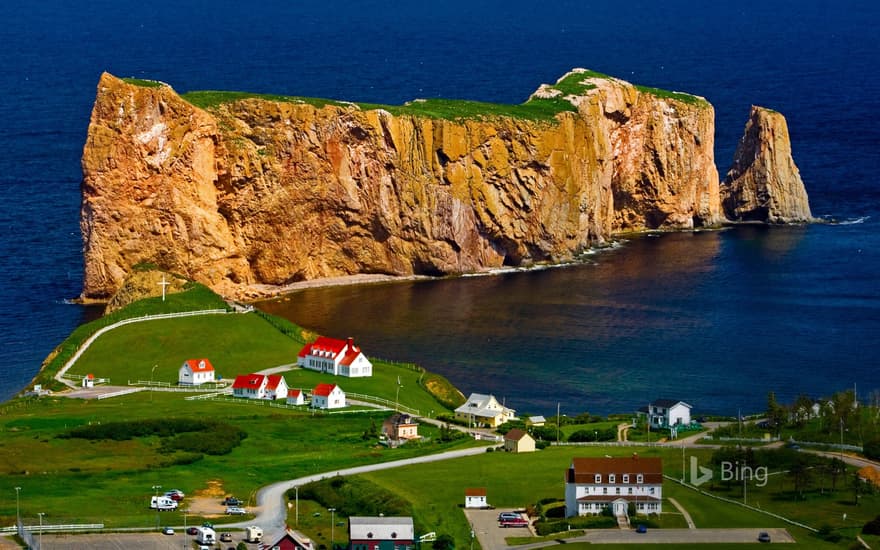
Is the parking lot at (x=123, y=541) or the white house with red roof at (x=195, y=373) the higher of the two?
the white house with red roof at (x=195, y=373)

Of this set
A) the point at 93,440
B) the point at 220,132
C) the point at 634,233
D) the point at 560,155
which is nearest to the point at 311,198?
the point at 220,132

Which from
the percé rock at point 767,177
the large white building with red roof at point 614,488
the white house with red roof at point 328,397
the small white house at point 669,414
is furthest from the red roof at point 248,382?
the percé rock at point 767,177

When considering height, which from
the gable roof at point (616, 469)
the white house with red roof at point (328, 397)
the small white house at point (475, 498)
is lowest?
the small white house at point (475, 498)

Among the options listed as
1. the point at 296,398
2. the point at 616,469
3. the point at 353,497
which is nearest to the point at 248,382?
the point at 296,398

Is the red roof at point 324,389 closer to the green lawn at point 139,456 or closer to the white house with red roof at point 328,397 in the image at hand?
the white house with red roof at point 328,397

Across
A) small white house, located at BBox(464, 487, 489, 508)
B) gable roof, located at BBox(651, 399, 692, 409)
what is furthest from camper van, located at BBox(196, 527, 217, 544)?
gable roof, located at BBox(651, 399, 692, 409)

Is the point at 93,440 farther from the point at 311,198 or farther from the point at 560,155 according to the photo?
the point at 560,155
